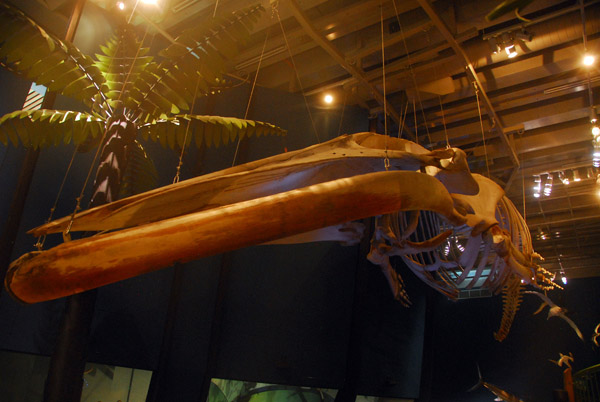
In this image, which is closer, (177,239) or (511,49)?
(177,239)

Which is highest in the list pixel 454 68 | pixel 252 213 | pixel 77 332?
pixel 454 68

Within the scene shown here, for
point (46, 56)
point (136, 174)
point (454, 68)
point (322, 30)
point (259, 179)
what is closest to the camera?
point (259, 179)

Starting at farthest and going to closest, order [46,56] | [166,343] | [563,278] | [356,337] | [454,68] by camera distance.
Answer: [563,278], [454,68], [356,337], [166,343], [46,56]

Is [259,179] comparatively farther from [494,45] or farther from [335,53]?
[494,45]

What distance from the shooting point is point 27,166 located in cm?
434

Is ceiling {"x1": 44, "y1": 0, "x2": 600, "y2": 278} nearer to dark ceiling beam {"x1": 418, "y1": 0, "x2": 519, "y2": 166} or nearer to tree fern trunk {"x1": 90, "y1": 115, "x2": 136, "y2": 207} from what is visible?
dark ceiling beam {"x1": 418, "y1": 0, "x2": 519, "y2": 166}

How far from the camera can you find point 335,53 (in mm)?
5578

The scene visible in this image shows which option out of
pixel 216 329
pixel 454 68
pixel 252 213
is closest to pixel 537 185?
pixel 454 68

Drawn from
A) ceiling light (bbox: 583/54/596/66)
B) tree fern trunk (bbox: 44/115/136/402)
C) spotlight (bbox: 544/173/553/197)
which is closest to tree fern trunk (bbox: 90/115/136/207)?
tree fern trunk (bbox: 44/115/136/402)

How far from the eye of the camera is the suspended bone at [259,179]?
1.94 meters

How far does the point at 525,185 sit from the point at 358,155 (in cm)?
752

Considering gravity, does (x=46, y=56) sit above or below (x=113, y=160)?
above

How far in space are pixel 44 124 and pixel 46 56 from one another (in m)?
0.53

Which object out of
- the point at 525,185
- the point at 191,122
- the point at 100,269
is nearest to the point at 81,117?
the point at 191,122
